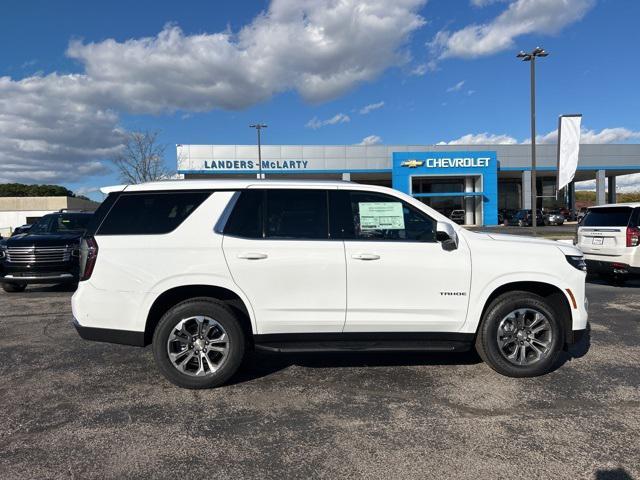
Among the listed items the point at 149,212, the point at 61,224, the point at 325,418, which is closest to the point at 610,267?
the point at 325,418

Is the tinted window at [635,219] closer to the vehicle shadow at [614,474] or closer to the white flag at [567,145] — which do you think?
the vehicle shadow at [614,474]

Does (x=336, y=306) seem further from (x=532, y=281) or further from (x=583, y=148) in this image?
(x=583, y=148)

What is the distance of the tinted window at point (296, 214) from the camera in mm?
4473

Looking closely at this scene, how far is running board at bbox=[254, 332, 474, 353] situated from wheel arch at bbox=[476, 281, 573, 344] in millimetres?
606

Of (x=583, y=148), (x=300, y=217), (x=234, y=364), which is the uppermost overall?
(x=583, y=148)

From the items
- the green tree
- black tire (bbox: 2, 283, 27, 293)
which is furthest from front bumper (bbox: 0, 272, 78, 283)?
the green tree

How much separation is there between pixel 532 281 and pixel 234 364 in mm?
2922

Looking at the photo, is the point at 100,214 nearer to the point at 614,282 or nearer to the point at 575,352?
the point at 575,352

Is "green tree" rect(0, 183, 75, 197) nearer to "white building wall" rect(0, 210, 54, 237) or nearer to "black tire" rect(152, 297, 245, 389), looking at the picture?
"white building wall" rect(0, 210, 54, 237)

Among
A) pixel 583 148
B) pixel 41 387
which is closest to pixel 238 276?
pixel 41 387

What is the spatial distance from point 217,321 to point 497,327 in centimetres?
264

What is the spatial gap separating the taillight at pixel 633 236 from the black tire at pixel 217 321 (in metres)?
8.37

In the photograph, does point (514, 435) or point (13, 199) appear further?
point (13, 199)

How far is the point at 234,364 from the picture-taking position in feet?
14.4
